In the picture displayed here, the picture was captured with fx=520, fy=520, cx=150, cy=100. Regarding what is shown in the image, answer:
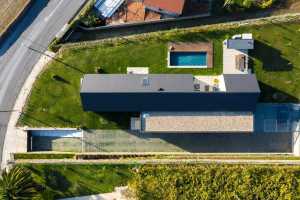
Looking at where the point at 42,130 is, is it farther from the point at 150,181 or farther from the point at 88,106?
the point at 150,181

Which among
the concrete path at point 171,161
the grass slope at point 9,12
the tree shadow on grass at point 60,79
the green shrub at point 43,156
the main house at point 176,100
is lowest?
the concrete path at point 171,161

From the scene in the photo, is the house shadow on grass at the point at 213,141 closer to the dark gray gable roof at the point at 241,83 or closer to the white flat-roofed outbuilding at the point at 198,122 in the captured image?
the white flat-roofed outbuilding at the point at 198,122

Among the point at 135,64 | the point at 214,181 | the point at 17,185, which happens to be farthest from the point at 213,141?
the point at 17,185

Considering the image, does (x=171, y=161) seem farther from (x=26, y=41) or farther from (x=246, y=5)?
(x=26, y=41)

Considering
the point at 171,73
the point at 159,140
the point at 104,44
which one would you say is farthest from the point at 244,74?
the point at 104,44

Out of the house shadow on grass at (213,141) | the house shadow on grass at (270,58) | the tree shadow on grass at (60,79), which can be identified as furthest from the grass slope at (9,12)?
the house shadow on grass at (270,58)
